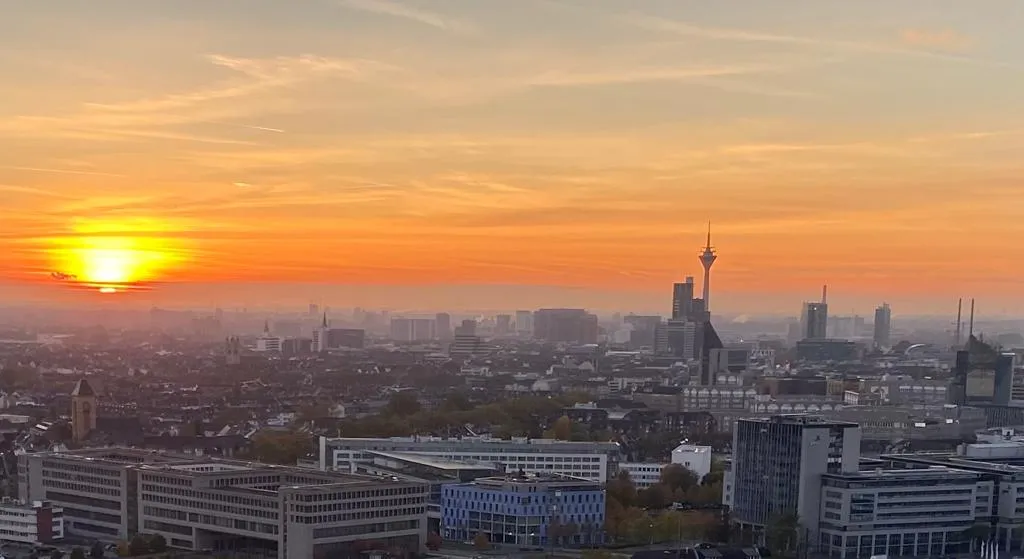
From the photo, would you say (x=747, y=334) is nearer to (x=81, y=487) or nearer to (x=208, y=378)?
(x=208, y=378)

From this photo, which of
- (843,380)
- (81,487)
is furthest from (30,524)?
(843,380)

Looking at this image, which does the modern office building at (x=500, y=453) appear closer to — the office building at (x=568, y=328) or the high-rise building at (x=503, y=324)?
the office building at (x=568, y=328)

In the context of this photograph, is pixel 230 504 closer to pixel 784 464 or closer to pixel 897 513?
pixel 784 464

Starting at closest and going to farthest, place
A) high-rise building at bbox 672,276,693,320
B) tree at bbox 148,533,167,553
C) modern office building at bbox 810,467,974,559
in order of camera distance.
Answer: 1. tree at bbox 148,533,167,553
2. modern office building at bbox 810,467,974,559
3. high-rise building at bbox 672,276,693,320

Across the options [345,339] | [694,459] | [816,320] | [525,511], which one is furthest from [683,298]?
[525,511]

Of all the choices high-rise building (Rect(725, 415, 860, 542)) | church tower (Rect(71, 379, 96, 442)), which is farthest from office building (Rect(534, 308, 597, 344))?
high-rise building (Rect(725, 415, 860, 542))

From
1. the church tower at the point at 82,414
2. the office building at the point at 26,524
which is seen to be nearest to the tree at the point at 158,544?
the office building at the point at 26,524

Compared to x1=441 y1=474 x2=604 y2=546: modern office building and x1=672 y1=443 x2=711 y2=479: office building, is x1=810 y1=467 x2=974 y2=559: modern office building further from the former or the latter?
x1=672 y1=443 x2=711 y2=479: office building
